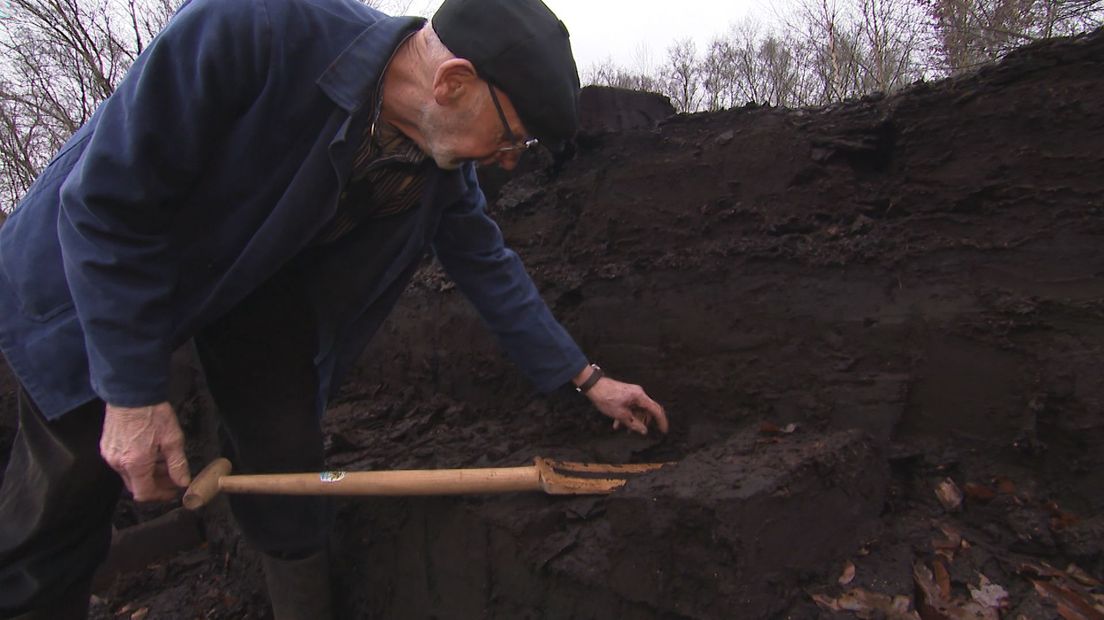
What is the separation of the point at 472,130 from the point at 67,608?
186 centimetres

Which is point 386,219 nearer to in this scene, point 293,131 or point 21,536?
point 293,131

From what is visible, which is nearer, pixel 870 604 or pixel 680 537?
pixel 870 604

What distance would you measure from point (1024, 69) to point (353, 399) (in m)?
3.37

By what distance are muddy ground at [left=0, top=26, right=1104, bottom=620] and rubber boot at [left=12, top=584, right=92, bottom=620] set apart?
865 mm

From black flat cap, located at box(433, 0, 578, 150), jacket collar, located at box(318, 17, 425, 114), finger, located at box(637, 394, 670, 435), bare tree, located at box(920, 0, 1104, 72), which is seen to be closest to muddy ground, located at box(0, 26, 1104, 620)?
finger, located at box(637, 394, 670, 435)

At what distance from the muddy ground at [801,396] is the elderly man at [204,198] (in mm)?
1070

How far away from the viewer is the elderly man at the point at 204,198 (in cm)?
150

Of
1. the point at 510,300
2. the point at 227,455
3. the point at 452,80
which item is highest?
the point at 452,80

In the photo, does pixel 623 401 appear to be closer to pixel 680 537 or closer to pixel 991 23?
pixel 680 537

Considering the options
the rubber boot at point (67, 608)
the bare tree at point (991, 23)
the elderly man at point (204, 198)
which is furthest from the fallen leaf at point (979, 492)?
the bare tree at point (991, 23)

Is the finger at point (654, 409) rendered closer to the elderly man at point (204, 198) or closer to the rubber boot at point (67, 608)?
the elderly man at point (204, 198)

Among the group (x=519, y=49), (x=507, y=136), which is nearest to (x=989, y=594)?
(x=507, y=136)

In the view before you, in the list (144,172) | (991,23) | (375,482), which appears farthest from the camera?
(991,23)

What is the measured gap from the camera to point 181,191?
5.23 feet
